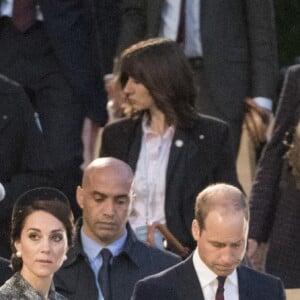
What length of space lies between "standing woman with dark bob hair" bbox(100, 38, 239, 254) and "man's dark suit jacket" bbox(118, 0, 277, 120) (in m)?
0.67

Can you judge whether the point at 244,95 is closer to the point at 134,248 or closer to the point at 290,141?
the point at 290,141

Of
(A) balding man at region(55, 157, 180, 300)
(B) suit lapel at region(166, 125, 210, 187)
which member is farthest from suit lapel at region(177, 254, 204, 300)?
(B) suit lapel at region(166, 125, 210, 187)

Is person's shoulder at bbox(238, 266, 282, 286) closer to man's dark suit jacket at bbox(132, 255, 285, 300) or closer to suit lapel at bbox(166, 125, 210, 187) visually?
man's dark suit jacket at bbox(132, 255, 285, 300)

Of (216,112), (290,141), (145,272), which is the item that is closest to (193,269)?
(145,272)

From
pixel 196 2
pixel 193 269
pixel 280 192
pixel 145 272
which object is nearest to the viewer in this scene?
pixel 193 269

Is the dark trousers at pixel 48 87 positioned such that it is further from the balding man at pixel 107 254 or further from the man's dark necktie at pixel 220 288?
the man's dark necktie at pixel 220 288

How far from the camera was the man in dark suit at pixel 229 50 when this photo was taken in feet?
40.4

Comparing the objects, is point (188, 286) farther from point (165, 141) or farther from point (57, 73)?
point (57, 73)

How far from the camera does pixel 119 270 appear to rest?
34.2ft

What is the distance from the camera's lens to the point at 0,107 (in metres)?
11.2

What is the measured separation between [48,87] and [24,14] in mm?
449

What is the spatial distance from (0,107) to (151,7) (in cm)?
164

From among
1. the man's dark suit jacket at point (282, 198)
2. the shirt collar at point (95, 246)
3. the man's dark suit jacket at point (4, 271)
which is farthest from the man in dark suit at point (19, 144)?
the man's dark suit jacket at point (4, 271)

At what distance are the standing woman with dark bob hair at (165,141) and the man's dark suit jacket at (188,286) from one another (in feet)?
5.89
